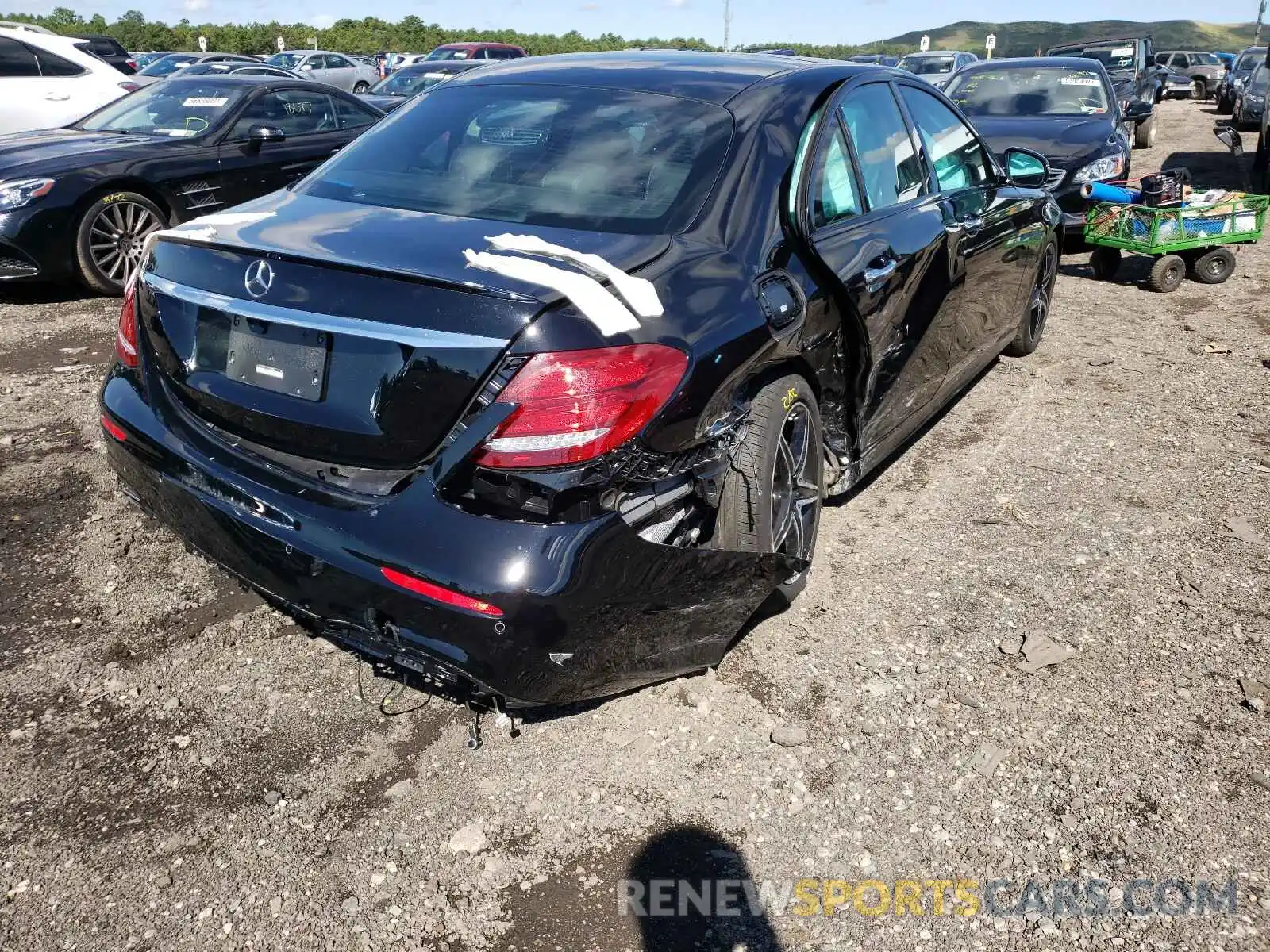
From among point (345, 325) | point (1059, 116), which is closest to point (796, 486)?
point (345, 325)

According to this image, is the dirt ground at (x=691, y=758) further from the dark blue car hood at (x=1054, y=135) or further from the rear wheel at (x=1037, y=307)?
the dark blue car hood at (x=1054, y=135)

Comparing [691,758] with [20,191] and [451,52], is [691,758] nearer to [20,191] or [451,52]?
[20,191]

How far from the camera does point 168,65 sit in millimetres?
20219

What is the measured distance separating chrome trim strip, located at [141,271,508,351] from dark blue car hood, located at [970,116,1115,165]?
7.56 meters

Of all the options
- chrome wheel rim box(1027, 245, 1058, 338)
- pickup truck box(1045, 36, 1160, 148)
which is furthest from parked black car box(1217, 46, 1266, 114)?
chrome wheel rim box(1027, 245, 1058, 338)

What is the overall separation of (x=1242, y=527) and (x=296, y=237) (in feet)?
12.1

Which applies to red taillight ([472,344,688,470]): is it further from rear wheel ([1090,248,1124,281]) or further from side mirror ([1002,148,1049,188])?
rear wheel ([1090,248,1124,281])

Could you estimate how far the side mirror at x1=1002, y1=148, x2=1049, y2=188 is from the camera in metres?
5.23

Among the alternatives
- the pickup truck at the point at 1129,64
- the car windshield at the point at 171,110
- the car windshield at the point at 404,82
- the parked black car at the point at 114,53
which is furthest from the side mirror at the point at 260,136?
the parked black car at the point at 114,53

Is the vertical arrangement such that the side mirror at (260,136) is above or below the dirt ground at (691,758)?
above

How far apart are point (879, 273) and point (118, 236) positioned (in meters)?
5.73

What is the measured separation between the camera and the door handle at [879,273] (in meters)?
3.25

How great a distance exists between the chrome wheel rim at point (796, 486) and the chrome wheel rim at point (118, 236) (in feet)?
17.9

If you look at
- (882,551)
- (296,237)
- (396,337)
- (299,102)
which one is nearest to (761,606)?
(882,551)
